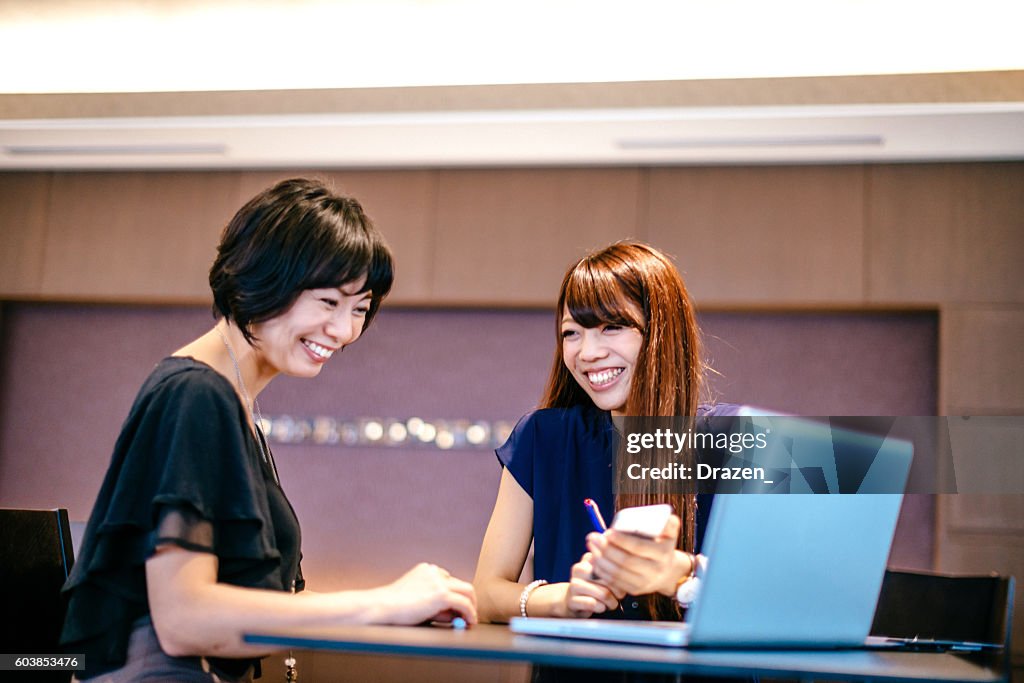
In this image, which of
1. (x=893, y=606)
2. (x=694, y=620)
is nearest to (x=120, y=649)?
(x=694, y=620)

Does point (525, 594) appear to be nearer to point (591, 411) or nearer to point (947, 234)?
point (591, 411)

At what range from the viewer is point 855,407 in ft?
13.6

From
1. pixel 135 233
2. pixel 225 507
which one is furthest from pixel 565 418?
pixel 135 233

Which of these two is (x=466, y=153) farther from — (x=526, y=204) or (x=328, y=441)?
(x=328, y=441)

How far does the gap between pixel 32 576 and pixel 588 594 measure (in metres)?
1.11

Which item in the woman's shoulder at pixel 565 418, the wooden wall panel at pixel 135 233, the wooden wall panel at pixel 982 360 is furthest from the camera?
the wooden wall panel at pixel 135 233

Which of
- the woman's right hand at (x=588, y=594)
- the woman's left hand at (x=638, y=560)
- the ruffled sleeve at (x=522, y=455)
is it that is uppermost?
the ruffled sleeve at (x=522, y=455)

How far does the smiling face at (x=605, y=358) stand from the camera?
1828 millimetres

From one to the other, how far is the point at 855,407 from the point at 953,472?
1.51ft

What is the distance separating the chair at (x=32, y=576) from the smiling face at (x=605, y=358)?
102 cm

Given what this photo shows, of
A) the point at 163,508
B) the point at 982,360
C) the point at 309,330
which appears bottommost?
the point at 163,508

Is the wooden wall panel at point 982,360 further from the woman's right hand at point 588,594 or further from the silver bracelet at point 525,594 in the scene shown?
the woman's right hand at point 588,594

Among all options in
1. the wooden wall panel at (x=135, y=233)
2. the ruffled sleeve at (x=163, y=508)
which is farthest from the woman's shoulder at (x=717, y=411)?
the wooden wall panel at (x=135, y=233)

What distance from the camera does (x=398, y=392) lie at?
4508mm
